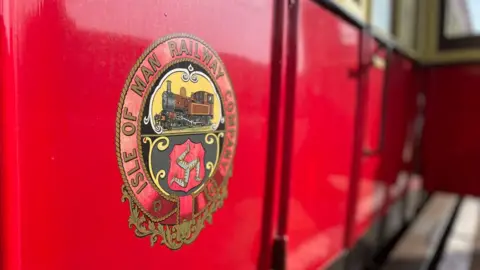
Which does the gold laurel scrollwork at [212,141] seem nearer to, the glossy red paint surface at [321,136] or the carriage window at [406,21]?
the glossy red paint surface at [321,136]

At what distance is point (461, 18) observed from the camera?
3158 mm

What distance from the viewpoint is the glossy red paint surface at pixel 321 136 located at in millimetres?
1333

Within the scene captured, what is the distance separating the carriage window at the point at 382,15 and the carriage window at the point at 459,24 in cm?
97

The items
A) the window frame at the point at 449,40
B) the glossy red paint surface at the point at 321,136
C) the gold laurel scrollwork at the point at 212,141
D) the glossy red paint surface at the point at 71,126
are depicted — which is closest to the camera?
the glossy red paint surface at the point at 71,126

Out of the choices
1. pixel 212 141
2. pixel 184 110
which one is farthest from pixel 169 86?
pixel 212 141

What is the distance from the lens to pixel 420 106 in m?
3.16

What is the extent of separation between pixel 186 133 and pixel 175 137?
0.11ft

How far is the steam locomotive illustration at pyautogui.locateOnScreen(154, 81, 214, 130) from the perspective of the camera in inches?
31.7

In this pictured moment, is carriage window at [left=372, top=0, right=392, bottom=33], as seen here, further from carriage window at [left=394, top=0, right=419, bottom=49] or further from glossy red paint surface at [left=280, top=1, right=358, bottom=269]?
glossy red paint surface at [left=280, top=1, right=358, bottom=269]

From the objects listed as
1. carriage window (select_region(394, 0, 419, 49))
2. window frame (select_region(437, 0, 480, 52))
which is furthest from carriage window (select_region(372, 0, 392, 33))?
window frame (select_region(437, 0, 480, 52))

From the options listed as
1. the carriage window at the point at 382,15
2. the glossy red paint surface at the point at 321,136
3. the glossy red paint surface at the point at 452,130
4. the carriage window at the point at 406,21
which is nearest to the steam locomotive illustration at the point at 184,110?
the glossy red paint surface at the point at 321,136

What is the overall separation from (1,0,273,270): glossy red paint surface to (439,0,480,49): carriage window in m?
2.71

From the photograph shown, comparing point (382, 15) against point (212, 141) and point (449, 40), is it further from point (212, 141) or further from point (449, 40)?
point (212, 141)

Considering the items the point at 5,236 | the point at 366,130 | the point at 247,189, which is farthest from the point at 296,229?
the point at 5,236
